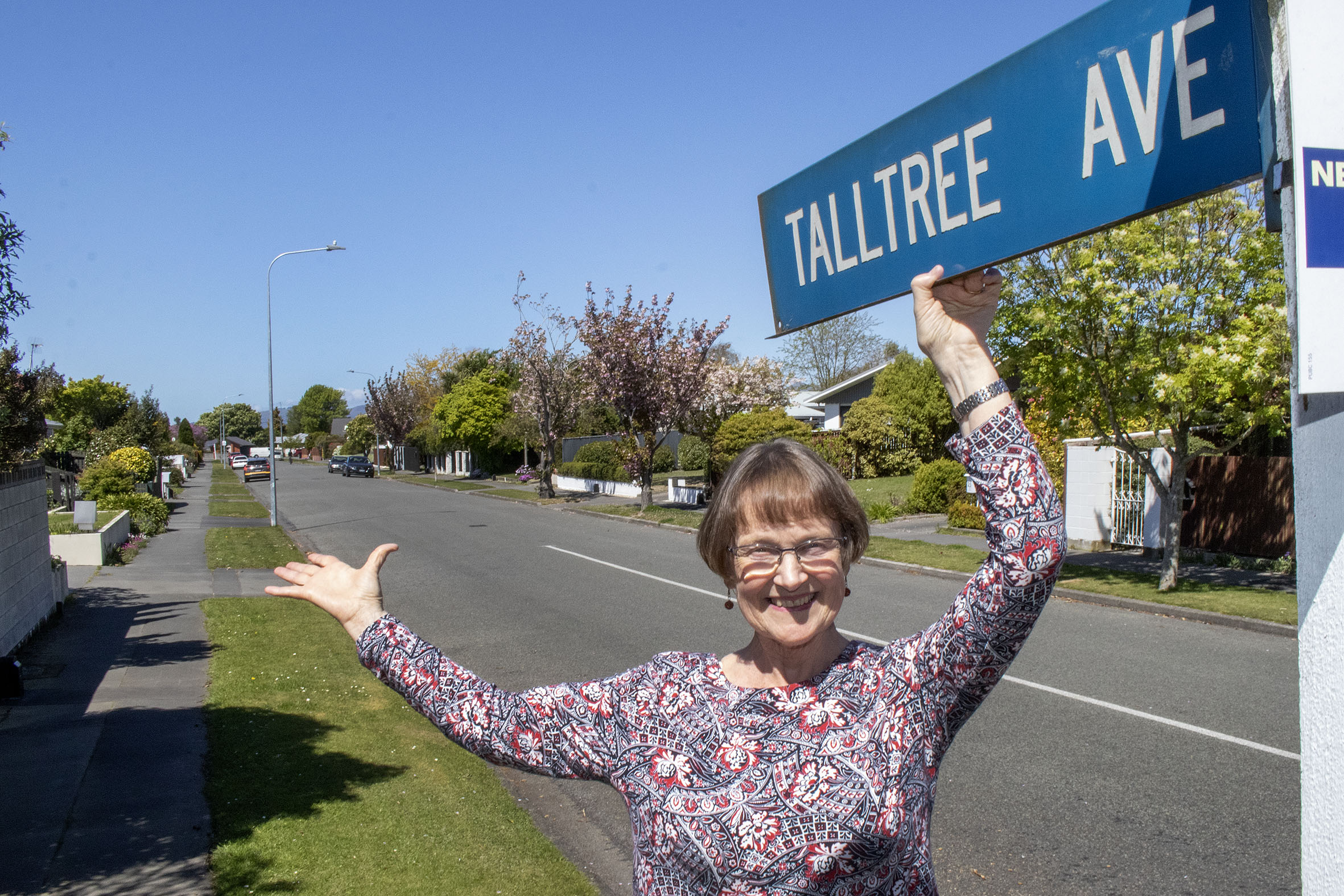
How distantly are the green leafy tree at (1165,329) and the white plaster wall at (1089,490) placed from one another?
403 cm

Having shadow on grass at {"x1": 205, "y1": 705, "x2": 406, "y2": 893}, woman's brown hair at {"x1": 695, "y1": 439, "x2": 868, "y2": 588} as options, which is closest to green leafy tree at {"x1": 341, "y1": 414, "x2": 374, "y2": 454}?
shadow on grass at {"x1": 205, "y1": 705, "x2": 406, "y2": 893}

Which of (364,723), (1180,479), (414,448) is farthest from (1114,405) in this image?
(414,448)

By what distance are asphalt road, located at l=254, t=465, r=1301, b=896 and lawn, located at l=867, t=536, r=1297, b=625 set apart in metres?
0.62

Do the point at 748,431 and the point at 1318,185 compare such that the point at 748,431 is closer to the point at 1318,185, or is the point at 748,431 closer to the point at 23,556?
the point at 23,556

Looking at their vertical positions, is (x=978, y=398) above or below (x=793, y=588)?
above

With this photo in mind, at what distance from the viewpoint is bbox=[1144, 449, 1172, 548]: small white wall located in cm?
1583

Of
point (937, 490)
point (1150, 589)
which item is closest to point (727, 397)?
point (937, 490)

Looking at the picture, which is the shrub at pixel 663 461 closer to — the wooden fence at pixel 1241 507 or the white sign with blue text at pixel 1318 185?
the wooden fence at pixel 1241 507

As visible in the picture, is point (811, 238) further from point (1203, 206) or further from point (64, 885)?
point (1203, 206)

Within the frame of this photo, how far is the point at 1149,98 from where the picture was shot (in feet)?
4.58

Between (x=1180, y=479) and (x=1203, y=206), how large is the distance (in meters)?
3.53

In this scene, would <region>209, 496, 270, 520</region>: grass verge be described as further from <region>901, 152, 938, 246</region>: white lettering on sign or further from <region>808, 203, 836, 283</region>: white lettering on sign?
<region>901, 152, 938, 246</region>: white lettering on sign

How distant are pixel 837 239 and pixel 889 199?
147mm


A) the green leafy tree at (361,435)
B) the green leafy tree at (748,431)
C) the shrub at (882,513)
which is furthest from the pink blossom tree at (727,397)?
the green leafy tree at (361,435)
